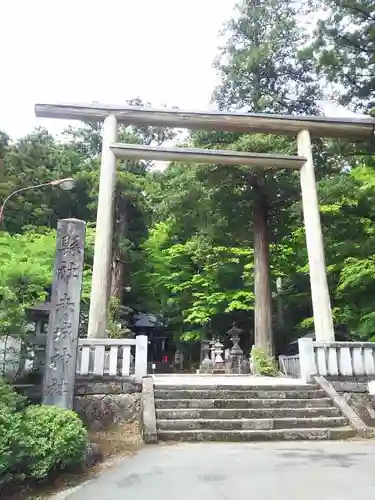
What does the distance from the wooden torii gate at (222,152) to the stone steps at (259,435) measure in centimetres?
264

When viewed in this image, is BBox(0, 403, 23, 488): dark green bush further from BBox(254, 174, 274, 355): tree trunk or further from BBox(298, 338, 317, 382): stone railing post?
BBox(254, 174, 274, 355): tree trunk

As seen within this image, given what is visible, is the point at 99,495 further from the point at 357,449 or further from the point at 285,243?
the point at 285,243

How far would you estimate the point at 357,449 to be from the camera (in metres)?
5.73

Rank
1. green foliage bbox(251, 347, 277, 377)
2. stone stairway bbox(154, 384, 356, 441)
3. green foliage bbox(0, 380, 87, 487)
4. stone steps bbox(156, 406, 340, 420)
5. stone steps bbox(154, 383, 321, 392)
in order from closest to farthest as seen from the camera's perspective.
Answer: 1. green foliage bbox(0, 380, 87, 487)
2. stone stairway bbox(154, 384, 356, 441)
3. stone steps bbox(156, 406, 340, 420)
4. stone steps bbox(154, 383, 321, 392)
5. green foliage bbox(251, 347, 277, 377)

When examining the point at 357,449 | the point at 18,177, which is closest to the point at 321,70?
the point at 357,449

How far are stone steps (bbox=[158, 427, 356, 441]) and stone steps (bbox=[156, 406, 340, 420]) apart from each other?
0.43m

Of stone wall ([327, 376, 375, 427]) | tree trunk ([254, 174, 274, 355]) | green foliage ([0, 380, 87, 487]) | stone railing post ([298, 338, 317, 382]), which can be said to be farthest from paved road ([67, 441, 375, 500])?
tree trunk ([254, 174, 274, 355])

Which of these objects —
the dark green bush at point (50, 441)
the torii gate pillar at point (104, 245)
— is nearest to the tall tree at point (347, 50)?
the torii gate pillar at point (104, 245)

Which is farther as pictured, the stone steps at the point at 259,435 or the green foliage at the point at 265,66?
the green foliage at the point at 265,66

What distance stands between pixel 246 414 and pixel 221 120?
6.64 m

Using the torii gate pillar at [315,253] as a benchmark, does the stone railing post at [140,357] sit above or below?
below

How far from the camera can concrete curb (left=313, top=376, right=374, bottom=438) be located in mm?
6562

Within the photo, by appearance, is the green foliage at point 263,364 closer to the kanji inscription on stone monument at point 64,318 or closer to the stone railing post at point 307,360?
the stone railing post at point 307,360

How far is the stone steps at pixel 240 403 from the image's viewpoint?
7098 millimetres
